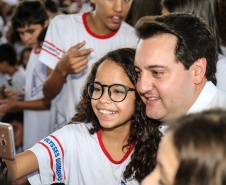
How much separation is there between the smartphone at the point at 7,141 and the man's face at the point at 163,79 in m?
0.59

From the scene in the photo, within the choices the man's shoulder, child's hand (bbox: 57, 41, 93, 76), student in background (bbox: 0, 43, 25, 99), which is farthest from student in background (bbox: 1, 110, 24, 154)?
child's hand (bbox: 57, 41, 93, 76)

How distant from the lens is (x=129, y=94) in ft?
6.03

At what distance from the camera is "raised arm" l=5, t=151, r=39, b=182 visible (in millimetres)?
Answer: 1440

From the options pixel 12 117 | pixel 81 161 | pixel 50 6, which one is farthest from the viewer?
pixel 50 6

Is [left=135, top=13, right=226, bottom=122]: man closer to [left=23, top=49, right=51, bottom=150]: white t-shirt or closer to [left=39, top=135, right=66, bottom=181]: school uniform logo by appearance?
[left=39, top=135, right=66, bottom=181]: school uniform logo

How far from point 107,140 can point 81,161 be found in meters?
0.18

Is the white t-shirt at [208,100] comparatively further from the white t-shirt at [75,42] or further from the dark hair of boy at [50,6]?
the dark hair of boy at [50,6]

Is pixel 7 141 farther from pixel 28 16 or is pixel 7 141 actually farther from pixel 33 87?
pixel 28 16

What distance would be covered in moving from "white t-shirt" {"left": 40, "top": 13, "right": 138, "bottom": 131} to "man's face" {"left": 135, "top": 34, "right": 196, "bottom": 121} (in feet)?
2.70

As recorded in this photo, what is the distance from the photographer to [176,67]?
1.55 metres

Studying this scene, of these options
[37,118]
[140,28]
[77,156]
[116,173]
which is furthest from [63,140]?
[37,118]

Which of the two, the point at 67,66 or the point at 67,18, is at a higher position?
the point at 67,18

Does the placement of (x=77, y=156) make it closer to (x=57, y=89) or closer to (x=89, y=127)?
(x=89, y=127)

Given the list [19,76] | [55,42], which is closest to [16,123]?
[19,76]
